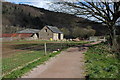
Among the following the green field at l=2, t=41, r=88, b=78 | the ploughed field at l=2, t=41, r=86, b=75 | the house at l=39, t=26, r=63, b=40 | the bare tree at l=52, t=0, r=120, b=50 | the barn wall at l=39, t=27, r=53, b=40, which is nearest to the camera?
the green field at l=2, t=41, r=88, b=78

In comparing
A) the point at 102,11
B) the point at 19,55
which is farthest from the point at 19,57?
the point at 102,11

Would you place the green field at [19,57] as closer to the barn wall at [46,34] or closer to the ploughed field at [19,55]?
the ploughed field at [19,55]

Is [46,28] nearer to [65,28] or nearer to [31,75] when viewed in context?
[65,28]

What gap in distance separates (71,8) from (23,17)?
3484 inches

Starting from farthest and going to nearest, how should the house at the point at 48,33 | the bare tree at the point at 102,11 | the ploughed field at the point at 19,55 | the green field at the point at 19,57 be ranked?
the house at the point at 48,33 → the bare tree at the point at 102,11 → the ploughed field at the point at 19,55 → the green field at the point at 19,57

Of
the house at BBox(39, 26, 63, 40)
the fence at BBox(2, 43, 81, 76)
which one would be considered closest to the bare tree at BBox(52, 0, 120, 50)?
the fence at BBox(2, 43, 81, 76)

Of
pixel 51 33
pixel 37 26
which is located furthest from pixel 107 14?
pixel 37 26

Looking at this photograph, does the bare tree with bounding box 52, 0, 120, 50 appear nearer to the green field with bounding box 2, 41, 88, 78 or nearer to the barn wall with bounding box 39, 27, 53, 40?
the green field with bounding box 2, 41, 88, 78

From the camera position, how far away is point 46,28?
6681cm

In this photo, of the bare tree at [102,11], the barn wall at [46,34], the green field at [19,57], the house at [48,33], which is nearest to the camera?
the green field at [19,57]

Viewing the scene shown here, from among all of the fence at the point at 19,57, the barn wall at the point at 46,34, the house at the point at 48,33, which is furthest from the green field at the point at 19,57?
the barn wall at the point at 46,34

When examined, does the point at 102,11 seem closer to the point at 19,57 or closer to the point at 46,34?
the point at 19,57

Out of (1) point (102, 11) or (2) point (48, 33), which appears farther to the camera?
(2) point (48, 33)

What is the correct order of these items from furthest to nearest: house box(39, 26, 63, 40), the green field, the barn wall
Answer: the barn wall → house box(39, 26, 63, 40) → the green field
